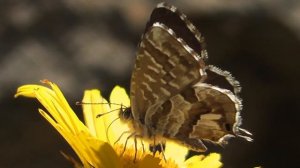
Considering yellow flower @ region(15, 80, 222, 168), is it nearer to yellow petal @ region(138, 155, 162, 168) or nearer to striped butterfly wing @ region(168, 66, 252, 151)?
yellow petal @ region(138, 155, 162, 168)

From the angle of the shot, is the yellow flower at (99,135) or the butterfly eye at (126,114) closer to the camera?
the yellow flower at (99,135)

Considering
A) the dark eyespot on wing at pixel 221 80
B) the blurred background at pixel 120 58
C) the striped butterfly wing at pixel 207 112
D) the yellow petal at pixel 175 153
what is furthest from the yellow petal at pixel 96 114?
the blurred background at pixel 120 58

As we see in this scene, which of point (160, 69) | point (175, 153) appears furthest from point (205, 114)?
point (175, 153)

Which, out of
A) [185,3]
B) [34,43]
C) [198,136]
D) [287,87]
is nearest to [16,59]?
[34,43]

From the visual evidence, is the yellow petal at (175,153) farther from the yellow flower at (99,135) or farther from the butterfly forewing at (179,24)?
the butterfly forewing at (179,24)

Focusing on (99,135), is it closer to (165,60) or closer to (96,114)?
(96,114)

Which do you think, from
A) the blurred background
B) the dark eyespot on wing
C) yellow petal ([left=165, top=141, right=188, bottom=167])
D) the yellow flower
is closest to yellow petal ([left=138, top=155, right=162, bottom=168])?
the yellow flower
